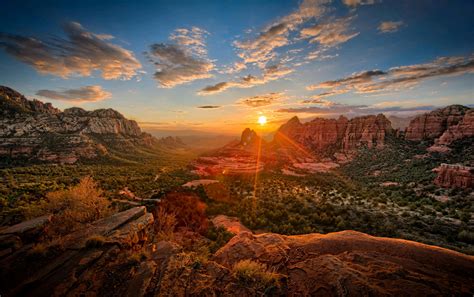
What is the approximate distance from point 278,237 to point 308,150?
245 ft

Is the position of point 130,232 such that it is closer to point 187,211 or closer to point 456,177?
point 187,211

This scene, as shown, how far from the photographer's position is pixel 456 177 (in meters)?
25.7

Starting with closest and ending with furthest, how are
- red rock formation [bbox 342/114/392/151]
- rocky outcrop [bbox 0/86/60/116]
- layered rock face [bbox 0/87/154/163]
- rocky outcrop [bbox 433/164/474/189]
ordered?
rocky outcrop [bbox 433/164/474/189], red rock formation [bbox 342/114/392/151], layered rock face [bbox 0/87/154/163], rocky outcrop [bbox 0/86/60/116]

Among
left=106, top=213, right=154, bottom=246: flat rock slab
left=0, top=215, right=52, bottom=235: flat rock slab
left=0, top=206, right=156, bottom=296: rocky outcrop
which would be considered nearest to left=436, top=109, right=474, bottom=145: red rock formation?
left=106, top=213, right=154, bottom=246: flat rock slab

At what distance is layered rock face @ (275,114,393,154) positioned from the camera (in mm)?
61938

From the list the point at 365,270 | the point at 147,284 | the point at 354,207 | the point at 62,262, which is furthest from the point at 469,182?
the point at 62,262

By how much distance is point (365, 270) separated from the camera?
19.5 feet

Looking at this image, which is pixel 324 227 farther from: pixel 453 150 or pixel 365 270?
pixel 453 150

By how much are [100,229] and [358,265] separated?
11285mm

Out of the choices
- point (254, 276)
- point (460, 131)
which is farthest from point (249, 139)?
point (254, 276)

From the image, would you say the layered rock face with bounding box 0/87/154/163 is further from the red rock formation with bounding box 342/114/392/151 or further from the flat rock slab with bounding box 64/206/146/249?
the red rock formation with bounding box 342/114/392/151

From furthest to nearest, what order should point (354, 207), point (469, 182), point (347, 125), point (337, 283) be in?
point (347, 125), point (469, 182), point (354, 207), point (337, 283)

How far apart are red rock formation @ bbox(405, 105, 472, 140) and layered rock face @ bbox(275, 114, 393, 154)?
762cm

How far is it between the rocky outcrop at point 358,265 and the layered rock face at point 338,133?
62.0 metres
